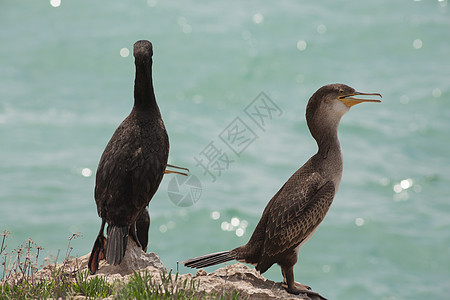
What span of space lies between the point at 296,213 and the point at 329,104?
33.5 inches

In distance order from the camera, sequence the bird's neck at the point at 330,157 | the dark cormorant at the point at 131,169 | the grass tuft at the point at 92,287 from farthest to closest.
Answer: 1. the bird's neck at the point at 330,157
2. the dark cormorant at the point at 131,169
3. the grass tuft at the point at 92,287

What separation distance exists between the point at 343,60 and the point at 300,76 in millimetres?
1344

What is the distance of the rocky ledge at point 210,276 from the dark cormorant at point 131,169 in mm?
166

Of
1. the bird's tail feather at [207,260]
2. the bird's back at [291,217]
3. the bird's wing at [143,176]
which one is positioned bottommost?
the bird's tail feather at [207,260]

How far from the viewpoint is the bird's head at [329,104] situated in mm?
4984

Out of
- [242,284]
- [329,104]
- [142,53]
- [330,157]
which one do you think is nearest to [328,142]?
[330,157]

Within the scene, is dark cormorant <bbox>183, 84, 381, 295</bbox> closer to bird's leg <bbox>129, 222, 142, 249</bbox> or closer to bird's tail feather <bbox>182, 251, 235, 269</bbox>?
bird's tail feather <bbox>182, 251, 235, 269</bbox>

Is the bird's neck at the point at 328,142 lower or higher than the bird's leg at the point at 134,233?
higher

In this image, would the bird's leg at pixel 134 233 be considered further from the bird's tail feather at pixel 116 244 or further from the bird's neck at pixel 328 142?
the bird's neck at pixel 328 142

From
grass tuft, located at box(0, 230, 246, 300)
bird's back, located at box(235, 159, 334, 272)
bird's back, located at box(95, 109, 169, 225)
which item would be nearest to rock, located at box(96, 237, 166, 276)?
grass tuft, located at box(0, 230, 246, 300)

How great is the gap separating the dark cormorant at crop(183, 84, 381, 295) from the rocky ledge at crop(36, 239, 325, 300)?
4.0 inches

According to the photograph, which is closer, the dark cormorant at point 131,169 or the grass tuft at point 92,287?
the grass tuft at point 92,287

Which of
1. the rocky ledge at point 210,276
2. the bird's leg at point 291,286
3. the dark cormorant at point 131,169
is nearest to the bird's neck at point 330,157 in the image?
the bird's leg at point 291,286

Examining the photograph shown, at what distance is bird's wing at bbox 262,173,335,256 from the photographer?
4914mm
